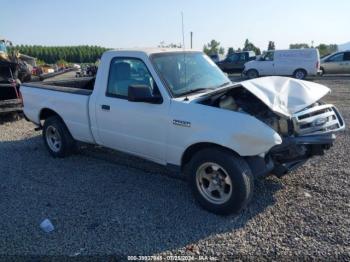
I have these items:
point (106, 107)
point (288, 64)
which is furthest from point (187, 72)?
point (288, 64)

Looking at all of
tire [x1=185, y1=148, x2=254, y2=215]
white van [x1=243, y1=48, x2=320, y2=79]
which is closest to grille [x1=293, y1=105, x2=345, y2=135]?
tire [x1=185, y1=148, x2=254, y2=215]

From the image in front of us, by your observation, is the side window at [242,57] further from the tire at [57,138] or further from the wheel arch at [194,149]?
the wheel arch at [194,149]

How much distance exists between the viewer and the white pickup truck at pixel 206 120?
4012 mm

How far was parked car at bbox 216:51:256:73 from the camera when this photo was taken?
27188mm

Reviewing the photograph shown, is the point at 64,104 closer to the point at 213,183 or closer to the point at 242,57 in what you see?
the point at 213,183

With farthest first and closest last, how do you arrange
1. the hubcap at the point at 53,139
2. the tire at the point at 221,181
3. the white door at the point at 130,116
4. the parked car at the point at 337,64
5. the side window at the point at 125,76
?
1. the parked car at the point at 337,64
2. the hubcap at the point at 53,139
3. the side window at the point at 125,76
4. the white door at the point at 130,116
5. the tire at the point at 221,181

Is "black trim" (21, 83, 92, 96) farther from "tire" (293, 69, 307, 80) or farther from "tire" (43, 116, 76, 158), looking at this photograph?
"tire" (293, 69, 307, 80)

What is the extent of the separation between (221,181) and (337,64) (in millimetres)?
20966

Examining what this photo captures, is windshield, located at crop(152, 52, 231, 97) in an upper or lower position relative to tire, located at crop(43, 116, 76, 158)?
upper

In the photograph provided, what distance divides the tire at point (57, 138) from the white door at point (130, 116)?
1025 mm

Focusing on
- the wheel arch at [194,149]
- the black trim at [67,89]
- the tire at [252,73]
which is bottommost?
the tire at [252,73]

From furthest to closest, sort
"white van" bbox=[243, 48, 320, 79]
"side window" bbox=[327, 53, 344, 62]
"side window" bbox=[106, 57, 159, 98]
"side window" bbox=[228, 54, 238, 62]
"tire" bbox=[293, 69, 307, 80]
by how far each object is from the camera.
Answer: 1. "side window" bbox=[228, 54, 238, 62]
2. "side window" bbox=[327, 53, 344, 62]
3. "tire" bbox=[293, 69, 307, 80]
4. "white van" bbox=[243, 48, 320, 79]
5. "side window" bbox=[106, 57, 159, 98]

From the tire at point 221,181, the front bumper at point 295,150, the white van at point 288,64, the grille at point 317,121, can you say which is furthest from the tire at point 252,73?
the tire at point 221,181

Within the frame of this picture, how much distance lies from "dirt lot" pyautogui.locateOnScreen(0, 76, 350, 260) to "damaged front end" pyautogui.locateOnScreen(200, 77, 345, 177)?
0.59 metres
